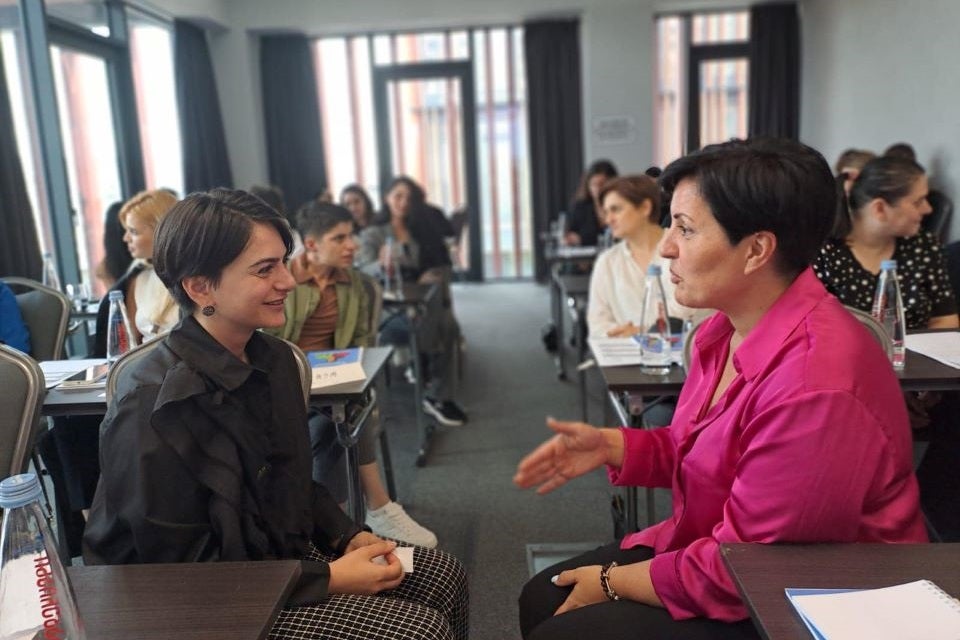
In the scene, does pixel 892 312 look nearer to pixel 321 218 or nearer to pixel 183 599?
pixel 183 599

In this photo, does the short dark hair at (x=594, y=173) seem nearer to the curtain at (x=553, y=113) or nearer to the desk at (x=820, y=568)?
the curtain at (x=553, y=113)

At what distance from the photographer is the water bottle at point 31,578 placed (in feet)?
2.58

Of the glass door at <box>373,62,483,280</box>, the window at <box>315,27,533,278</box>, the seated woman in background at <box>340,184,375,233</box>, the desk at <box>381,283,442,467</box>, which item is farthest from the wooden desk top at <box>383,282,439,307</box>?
the window at <box>315,27,533,278</box>

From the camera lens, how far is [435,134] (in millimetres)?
8086

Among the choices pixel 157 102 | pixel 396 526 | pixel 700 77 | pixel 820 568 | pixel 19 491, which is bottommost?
pixel 396 526

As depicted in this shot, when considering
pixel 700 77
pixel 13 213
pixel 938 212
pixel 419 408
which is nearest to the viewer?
pixel 419 408

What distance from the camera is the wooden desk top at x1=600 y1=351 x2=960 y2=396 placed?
1895mm

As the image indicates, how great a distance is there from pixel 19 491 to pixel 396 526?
1748 mm

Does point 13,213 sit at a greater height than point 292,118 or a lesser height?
lesser

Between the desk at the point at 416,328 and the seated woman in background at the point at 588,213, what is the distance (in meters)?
2.34

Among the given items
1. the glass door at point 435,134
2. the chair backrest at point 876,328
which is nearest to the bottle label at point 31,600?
the chair backrest at point 876,328

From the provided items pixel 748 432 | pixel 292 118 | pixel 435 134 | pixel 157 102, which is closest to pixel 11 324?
pixel 748 432

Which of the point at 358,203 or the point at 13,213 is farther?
the point at 358,203

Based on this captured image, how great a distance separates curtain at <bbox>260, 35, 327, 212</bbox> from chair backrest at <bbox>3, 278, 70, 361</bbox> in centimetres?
510
